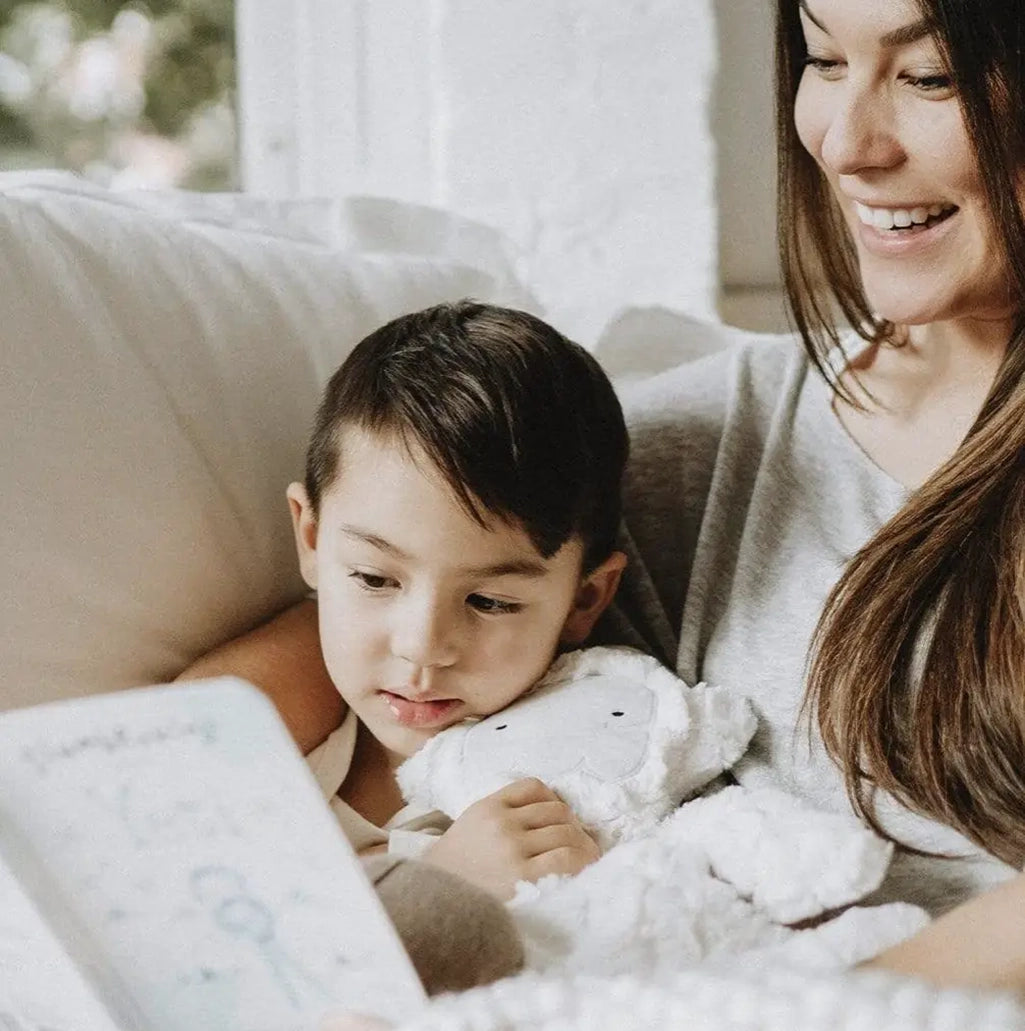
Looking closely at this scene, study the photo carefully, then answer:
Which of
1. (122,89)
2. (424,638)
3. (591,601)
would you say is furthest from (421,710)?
(122,89)

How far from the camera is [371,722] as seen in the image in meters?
1.01

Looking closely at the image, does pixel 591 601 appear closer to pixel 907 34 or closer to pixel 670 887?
pixel 670 887

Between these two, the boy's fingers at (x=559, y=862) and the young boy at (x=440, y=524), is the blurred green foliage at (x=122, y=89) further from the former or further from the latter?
the boy's fingers at (x=559, y=862)

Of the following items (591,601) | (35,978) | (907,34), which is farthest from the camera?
(591,601)

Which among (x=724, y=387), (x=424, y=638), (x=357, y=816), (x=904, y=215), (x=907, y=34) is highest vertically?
(x=907, y=34)

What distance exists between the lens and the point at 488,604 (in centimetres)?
99

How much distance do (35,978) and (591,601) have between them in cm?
56

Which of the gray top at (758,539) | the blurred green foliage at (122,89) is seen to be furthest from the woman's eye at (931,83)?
the blurred green foliage at (122,89)

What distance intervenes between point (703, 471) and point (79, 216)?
1.71ft

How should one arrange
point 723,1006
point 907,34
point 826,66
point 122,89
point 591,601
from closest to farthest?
1. point 723,1006
2. point 907,34
3. point 826,66
4. point 591,601
5. point 122,89

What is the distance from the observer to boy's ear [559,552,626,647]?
1.07 metres

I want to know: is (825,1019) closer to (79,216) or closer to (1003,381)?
(1003,381)

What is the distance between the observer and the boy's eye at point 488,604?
981 mm

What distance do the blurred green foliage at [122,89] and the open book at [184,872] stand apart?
4.27ft
